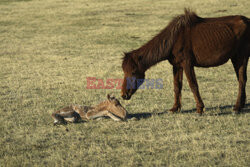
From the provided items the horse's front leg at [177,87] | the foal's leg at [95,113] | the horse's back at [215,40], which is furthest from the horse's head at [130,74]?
the horse's back at [215,40]

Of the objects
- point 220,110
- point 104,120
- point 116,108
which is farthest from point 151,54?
point 220,110

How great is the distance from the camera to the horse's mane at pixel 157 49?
28.7 ft

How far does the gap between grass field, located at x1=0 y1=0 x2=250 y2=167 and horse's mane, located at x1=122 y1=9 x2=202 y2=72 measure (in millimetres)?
1301

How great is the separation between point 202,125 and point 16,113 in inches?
187

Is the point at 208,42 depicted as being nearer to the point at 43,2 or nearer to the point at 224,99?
the point at 224,99

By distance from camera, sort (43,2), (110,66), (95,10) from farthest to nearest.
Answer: (43,2)
(95,10)
(110,66)

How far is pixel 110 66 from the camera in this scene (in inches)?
675

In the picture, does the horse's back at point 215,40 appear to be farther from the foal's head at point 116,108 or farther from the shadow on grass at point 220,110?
the foal's head at point 116,108

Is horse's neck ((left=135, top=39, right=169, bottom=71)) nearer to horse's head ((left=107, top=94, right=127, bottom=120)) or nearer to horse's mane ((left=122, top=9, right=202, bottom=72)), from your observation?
horse's mane ((left=122, top=9, right=202, bottom=72))

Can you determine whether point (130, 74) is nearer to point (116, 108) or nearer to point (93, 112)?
Result: point (116, 108)

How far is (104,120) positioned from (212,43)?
10.2ft

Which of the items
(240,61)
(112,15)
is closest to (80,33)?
(112,15)

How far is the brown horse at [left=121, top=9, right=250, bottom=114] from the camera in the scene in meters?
8.84

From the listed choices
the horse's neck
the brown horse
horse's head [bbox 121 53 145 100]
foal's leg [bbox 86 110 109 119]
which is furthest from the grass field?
the horse's neck
